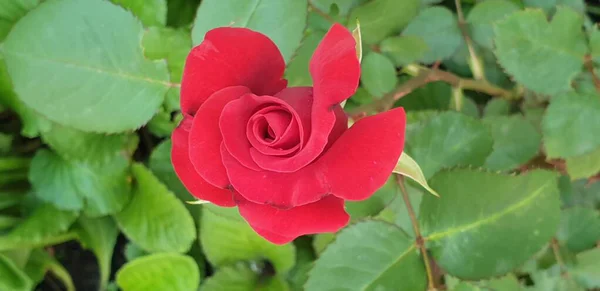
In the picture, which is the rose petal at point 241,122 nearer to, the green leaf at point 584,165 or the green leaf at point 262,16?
the green leaf at point 262,16

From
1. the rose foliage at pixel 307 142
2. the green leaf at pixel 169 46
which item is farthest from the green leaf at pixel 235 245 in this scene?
the green leaf at pixel 169 46

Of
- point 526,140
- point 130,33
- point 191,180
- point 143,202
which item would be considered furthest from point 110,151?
point 526,140

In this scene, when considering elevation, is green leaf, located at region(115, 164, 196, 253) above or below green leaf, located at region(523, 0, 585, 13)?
below

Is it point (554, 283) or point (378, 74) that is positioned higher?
point (378, 74)

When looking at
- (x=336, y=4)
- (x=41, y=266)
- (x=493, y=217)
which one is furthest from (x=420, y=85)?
(x=41, y=266)

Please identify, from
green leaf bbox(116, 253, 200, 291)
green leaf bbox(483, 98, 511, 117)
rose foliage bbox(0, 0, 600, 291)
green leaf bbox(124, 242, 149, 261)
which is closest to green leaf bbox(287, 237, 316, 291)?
rose foliage bbox(0, 0, 600, 291)

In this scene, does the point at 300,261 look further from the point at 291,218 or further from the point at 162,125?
the point at 291,218

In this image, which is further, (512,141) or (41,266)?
(41,266)

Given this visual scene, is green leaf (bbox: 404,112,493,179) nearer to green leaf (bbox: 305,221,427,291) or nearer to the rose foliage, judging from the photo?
the rose foliage
